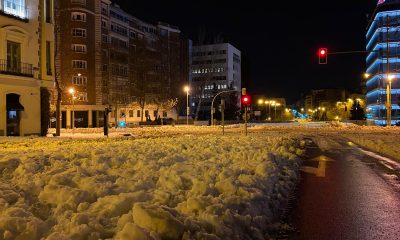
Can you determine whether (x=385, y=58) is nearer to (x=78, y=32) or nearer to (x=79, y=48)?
(x=79, y=48)

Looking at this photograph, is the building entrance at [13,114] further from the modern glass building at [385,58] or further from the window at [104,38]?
the modern glass building at [385,58]

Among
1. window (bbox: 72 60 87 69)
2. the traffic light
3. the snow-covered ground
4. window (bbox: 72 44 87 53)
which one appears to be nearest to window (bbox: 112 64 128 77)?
window (bbox: 72 60 87 69)

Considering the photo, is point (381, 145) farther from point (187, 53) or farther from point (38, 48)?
point (187, 53)

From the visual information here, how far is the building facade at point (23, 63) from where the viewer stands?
32.7 m

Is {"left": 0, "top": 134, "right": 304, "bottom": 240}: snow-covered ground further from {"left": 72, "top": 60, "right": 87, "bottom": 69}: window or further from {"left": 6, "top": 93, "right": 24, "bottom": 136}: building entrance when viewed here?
{"left": 72, "top": 60, "right": 87, "bottom": 69}: window

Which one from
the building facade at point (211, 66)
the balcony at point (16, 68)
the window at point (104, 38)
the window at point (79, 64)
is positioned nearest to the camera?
the balcony at point (16, 68)

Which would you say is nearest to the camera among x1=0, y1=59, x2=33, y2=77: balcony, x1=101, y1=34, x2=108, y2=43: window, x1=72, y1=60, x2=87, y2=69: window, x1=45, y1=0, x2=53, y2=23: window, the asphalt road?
the asphalt road

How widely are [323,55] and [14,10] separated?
22941 mm

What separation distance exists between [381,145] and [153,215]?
2101 cm

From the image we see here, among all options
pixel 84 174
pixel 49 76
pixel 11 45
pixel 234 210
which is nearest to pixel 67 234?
pixel 234 210

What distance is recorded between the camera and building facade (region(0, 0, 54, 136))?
3272 centimetres

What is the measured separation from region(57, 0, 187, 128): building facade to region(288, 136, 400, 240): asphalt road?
53580 millimetres

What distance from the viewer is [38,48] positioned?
35.8 m

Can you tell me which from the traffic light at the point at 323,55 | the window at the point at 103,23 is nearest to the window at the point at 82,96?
the window at the point at 103,23
